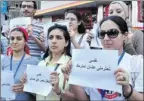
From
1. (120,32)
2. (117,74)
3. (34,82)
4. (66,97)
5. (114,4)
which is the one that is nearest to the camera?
(117,74)

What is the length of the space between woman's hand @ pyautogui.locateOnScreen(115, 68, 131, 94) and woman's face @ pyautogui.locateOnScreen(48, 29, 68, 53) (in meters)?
1.14

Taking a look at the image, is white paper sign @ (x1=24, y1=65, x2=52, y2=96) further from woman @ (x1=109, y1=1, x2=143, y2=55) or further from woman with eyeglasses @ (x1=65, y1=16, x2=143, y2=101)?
woman @ (x1=109, y1=1, x2=143, y2=55)

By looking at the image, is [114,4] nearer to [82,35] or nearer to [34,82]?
[82,35]

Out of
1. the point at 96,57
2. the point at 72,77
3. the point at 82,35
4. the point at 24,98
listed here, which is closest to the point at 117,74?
the point at 96,57

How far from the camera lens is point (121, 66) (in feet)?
7.93

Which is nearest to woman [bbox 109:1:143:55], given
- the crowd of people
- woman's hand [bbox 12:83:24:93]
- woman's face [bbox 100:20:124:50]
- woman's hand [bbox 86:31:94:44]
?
the crowd of people

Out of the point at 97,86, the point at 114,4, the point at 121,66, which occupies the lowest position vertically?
the point at 97,86

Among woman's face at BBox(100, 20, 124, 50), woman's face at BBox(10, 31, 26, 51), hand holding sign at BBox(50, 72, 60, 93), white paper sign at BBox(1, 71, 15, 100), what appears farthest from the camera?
woman's face at BBox(10, 31, 26, 51)

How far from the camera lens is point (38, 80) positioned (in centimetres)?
307

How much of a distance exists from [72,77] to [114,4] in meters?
1.43

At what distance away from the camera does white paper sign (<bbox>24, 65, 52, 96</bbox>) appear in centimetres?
297

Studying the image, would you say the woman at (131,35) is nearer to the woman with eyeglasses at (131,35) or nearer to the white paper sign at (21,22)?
the woman with eyeglasses at (131,35)

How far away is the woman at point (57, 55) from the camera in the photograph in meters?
2.93

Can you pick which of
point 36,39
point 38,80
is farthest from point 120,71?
point 36,39
